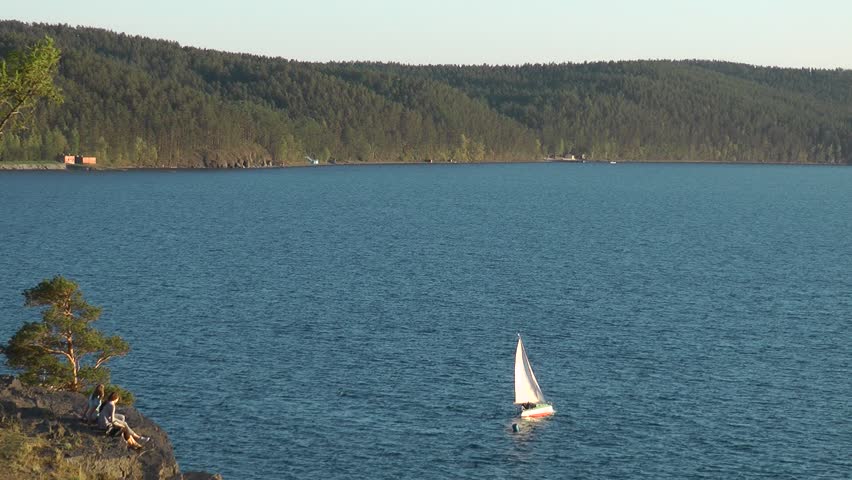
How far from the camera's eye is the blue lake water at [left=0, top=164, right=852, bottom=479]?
61125 millimetres

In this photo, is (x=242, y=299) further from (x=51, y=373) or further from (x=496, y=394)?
(x=51, y=373)

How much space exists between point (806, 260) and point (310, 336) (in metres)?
75.3

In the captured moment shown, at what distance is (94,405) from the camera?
157ft

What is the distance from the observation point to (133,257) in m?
138

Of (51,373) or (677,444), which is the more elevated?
(51,373)

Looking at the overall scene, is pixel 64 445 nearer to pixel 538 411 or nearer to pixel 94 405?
pixel 94 405

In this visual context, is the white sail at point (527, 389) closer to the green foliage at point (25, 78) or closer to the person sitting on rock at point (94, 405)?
the person sitting on rock at point (94, 405)

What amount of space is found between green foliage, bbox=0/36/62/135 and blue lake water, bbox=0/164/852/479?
62.6 feet

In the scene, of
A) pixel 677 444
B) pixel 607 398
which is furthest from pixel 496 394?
pixel 677 444

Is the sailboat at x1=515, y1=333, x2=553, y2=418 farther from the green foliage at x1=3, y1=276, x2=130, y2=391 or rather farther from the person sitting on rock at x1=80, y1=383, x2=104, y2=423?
the person sitting on rock at x1=80, y1=383, x2=104, y2=423

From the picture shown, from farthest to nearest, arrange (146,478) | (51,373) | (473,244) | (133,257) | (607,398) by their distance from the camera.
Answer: (473,244) < (133,257) < (607,398) < (51,373) < (146,478)

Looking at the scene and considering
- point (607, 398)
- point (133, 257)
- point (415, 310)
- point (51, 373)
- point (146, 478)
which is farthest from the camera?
point (133, 257)

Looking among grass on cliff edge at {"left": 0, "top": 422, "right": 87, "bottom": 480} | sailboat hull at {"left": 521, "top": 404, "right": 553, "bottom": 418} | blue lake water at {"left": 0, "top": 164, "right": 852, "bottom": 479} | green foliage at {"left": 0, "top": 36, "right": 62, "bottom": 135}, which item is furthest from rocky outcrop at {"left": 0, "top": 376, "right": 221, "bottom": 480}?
sailboat hull at {"left": 521, "top": 404, "right": 553, "bottom": 418}

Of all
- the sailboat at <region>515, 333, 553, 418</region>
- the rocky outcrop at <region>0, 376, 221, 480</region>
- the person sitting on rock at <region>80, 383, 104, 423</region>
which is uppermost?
the person sitting on rock at <region>80, 383, 104, 423</region>
